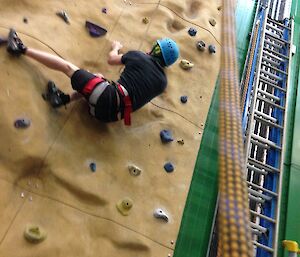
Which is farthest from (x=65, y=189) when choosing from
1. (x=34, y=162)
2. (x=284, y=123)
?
(x=284, y=123)

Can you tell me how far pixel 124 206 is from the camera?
8.33 feet

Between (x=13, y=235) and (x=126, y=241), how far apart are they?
0.67m

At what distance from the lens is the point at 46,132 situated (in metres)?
2.43

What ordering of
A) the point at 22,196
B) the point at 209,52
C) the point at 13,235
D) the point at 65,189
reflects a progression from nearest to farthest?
the point at 13,235, the point at 22,196, the point at 65,189, the point at 209,52

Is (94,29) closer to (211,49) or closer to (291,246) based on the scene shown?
(211,49)

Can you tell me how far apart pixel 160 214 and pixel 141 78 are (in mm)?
879

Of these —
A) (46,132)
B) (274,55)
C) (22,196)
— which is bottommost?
(22,196)

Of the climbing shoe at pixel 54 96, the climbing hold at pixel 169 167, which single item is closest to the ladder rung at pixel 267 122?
the climbing hold at pixel 169 167

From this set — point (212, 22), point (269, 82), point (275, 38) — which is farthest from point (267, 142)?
point (275, 38)

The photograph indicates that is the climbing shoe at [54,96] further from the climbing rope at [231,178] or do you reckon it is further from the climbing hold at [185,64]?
the climbing hold at [185,64]

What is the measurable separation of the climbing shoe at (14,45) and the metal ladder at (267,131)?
1.87 meters

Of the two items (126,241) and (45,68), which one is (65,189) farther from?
(45,68)

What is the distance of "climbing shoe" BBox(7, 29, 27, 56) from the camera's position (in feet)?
7.88

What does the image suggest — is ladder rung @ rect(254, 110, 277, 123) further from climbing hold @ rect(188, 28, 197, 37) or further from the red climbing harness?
the red climbing harness
